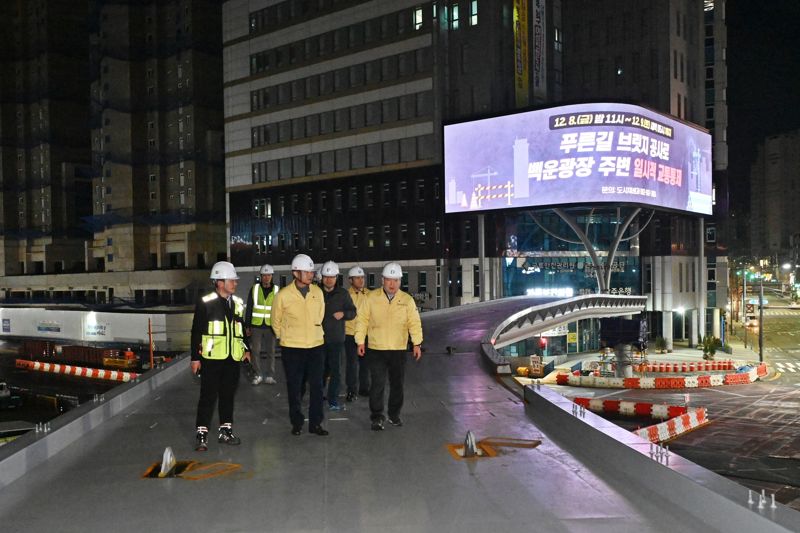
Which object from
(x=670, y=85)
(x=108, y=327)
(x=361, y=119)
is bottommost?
(x=108, y=327)

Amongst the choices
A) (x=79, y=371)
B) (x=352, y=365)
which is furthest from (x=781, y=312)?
(x=352, y=365)

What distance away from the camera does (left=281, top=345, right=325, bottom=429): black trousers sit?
851 cm

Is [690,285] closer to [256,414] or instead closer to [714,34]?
[714,34]

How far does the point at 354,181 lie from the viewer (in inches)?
2322

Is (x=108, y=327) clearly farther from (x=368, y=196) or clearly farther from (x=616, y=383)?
(x=616, y=383)

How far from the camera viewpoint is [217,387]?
8062 millimetres

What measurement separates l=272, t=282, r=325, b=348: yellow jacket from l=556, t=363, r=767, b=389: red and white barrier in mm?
31844

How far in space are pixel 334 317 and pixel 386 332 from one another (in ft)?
3.67

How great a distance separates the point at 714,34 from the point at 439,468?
228 feet

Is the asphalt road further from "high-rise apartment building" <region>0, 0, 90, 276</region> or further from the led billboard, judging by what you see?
"high-rise apartment building" <region>0, 0, 90, 276</region>

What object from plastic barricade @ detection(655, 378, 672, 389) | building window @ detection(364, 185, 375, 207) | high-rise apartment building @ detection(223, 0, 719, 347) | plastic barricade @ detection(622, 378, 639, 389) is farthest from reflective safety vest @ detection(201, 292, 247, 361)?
building window @ detection(364, 185, 375, 207)

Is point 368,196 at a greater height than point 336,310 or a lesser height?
greater

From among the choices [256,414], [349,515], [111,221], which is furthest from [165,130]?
[349,515]

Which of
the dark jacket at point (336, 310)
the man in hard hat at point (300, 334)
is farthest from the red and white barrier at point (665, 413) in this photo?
the man in hard hat at point (300, 334)
